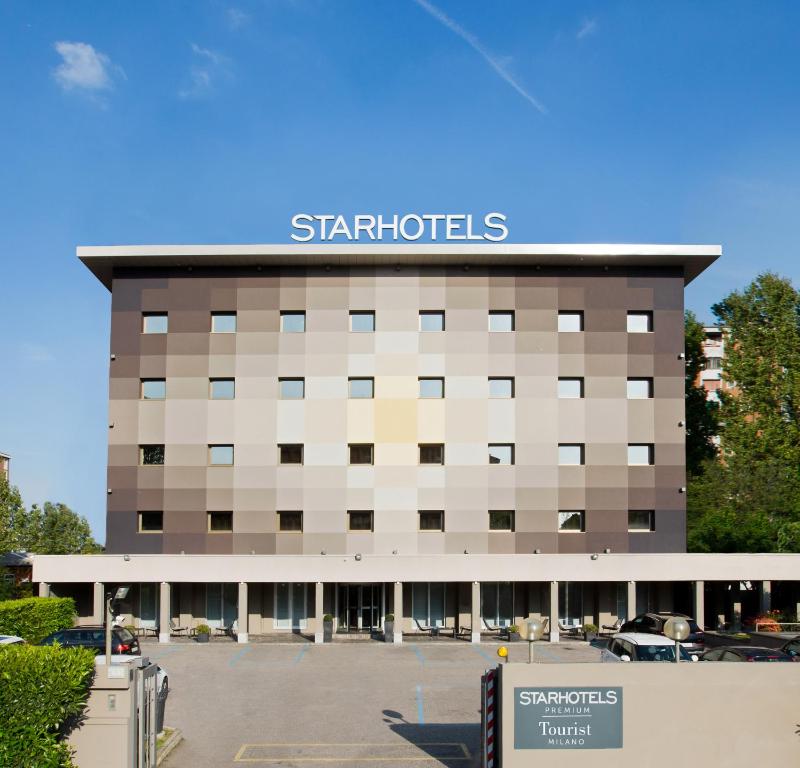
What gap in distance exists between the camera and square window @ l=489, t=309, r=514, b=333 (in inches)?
1770

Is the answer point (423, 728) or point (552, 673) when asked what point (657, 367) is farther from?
point (552, 673)

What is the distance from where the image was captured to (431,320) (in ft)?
148

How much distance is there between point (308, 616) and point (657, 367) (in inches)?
864

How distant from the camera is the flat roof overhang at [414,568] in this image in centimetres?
A: 4053

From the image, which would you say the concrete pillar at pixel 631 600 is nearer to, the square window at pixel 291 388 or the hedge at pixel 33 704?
the square window at pixel 291 388

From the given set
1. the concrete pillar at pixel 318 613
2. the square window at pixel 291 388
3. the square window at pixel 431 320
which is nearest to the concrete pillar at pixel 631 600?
the concrete pillar at pixel 318 613

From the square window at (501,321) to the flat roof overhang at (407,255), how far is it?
2529mm

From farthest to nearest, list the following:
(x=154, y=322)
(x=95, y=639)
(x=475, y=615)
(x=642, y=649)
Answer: (x=154, y=322) → (x=475, y=615) → (x=95, y=639) → (x=642, y=649)

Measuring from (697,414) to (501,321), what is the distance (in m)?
28.9

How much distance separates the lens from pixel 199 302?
45125 millimetres

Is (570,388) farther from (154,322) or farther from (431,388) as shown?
(154,322)

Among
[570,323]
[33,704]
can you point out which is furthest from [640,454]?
[33,704]

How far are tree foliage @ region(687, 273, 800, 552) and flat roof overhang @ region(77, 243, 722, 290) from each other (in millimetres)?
17893

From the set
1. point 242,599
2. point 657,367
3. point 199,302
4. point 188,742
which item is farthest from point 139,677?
point 657,367
